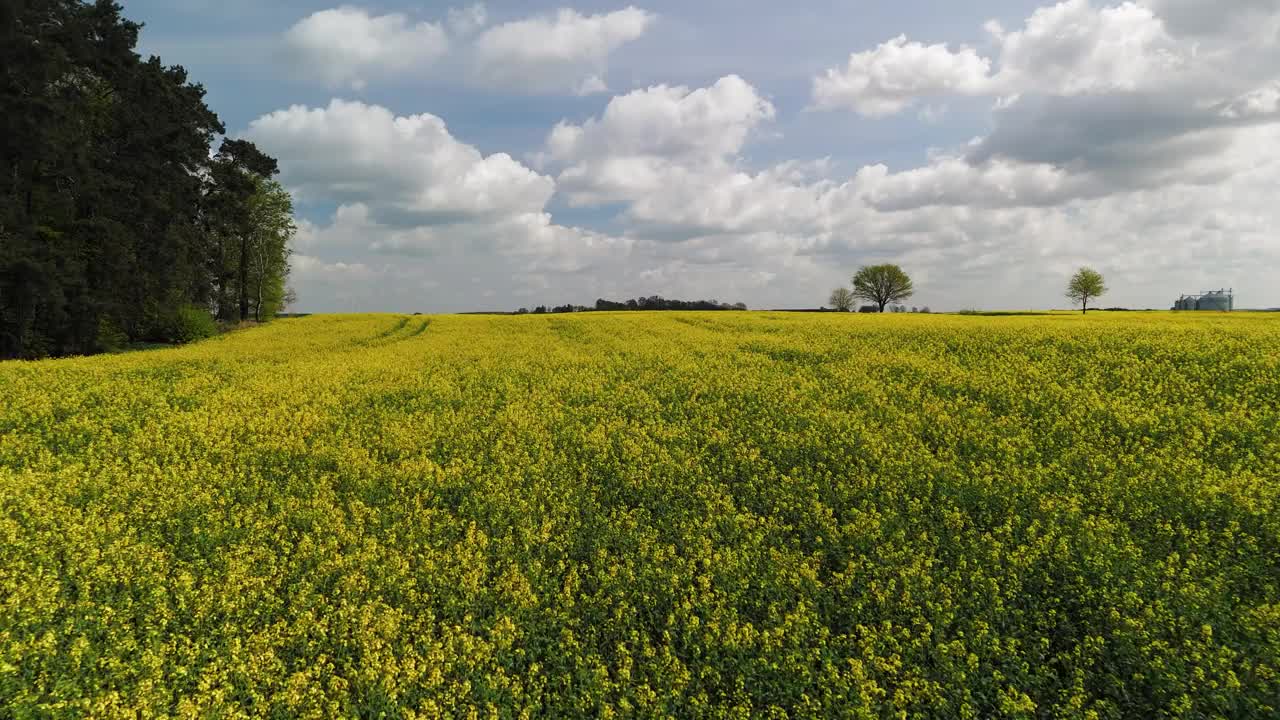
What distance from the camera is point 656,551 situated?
375 inches

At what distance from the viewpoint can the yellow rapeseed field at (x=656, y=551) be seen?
711 cm

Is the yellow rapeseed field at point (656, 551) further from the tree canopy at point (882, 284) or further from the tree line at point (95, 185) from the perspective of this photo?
the tree canopy at point (882, 284)

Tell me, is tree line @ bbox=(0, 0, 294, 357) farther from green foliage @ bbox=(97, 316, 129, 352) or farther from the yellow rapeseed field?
the yellow rapeseed field

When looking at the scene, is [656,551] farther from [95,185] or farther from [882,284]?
[882,284]

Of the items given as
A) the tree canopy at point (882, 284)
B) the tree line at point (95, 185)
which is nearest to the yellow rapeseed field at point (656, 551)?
the tree line at point (95, 185)

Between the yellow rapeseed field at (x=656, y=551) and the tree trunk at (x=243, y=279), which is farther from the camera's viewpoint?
the tree trunk at (x=243, y=279)

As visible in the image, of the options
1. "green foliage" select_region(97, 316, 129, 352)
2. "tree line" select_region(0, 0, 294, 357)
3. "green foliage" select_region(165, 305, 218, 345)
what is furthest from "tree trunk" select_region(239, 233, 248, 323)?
"green foliage" select_region(97, 316, 129, 352)

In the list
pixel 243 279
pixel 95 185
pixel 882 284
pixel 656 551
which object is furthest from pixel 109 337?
pixel 882 284

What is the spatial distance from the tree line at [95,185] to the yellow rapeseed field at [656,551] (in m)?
17.0

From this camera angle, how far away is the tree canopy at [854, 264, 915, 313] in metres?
97.8

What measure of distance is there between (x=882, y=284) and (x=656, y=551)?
328ft

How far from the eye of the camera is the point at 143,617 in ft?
26.5

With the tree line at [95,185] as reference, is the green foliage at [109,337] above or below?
below

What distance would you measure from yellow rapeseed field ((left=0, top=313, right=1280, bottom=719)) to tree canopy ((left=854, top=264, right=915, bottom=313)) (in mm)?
85208
